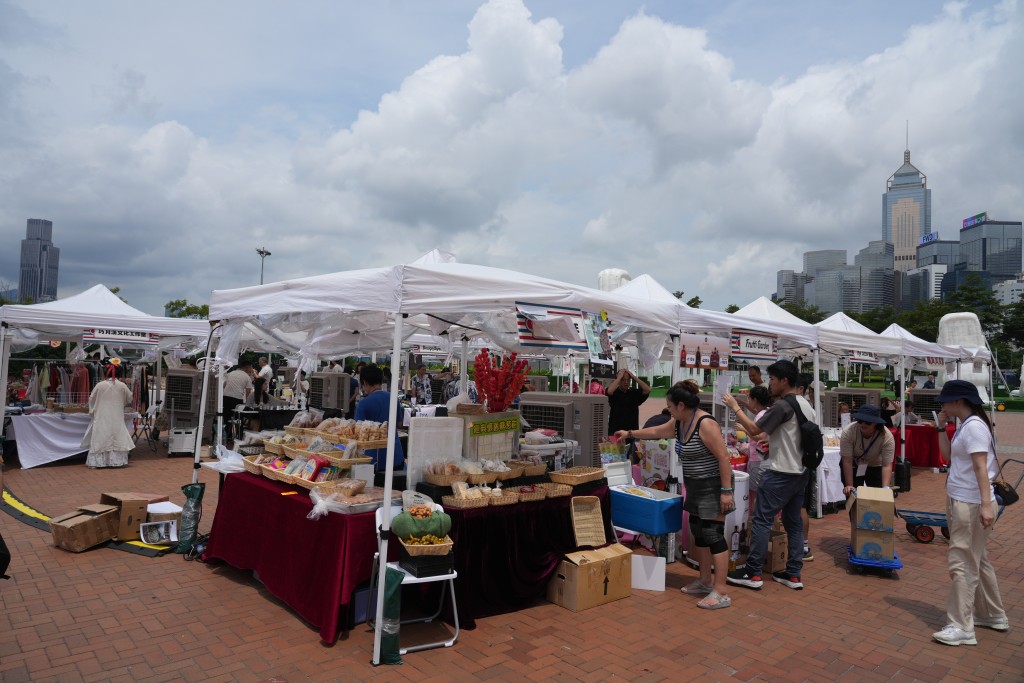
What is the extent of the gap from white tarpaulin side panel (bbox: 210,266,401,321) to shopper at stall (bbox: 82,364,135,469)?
566 cm

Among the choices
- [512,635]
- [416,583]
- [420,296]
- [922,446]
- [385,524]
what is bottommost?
[512,635]

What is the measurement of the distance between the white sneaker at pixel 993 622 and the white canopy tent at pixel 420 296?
3188 mm

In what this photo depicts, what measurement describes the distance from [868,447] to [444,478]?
17.0 feet

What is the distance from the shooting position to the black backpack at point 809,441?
4.90 m

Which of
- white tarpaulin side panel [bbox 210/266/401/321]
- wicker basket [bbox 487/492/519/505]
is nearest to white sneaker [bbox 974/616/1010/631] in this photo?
wicker basket [bbox 487/492/519/505]

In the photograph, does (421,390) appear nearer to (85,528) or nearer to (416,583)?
(85,528)

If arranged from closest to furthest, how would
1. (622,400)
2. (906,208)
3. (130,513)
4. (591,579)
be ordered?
1. (591,579)
2. (130,513)
3. (622,400)
4. (906,208)

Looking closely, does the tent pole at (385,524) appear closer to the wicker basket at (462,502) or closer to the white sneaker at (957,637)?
the wicker basket at (462,502)

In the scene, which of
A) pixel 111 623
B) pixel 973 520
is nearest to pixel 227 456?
pixel 111 623

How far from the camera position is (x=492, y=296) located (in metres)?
4.18

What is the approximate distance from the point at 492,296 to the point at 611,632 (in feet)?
8.15

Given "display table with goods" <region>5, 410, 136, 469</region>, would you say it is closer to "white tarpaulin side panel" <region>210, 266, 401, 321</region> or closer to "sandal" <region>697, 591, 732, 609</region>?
"white tarpaulin side panel" <region>210, 266, 401, 321</region>

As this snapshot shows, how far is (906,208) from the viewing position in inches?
7195

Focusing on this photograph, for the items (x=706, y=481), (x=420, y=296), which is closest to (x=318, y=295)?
(x=420, y=296)
